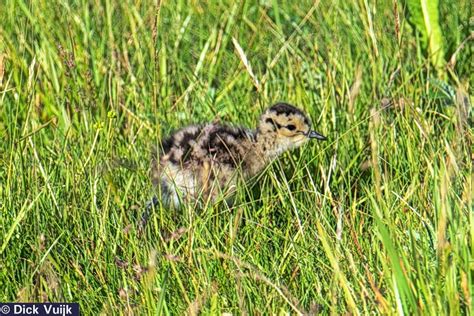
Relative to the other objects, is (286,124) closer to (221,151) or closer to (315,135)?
(315,135)

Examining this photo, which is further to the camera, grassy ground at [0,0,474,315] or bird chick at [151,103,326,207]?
bird chick at [151,103,326,207]

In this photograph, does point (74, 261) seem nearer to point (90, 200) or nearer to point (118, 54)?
point (90, 200)

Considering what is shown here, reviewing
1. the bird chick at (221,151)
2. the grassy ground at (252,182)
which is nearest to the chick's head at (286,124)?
the bird chick at (221,151)

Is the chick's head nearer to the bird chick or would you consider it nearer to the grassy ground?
the bird chick

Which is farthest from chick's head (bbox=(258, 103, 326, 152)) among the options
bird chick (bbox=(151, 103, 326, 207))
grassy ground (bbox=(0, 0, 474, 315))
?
grassy ground (bbox=(0, 0, 474, 315))

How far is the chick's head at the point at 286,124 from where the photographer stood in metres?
4.51

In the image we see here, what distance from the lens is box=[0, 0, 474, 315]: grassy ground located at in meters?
3.24

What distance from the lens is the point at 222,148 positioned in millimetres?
4438

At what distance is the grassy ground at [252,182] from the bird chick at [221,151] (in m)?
Result: 0.10

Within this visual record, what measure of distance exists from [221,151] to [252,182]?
0.19 metres

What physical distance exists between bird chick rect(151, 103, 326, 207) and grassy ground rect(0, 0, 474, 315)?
10 cm

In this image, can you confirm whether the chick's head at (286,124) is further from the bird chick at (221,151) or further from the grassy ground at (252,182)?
the grassy ground at (252,182)

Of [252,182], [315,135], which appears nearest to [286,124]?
[315,135]

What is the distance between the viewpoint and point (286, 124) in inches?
178
